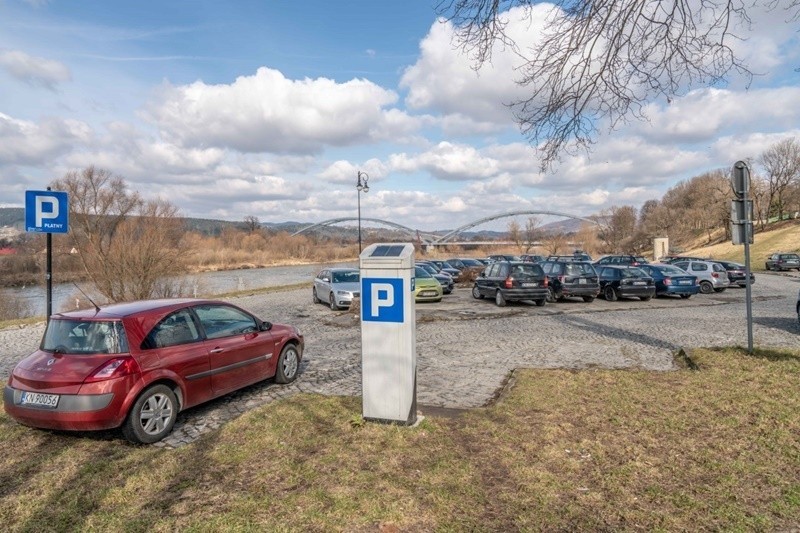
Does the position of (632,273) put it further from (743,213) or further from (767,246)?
(767,246)

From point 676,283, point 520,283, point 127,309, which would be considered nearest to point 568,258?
point 676,283

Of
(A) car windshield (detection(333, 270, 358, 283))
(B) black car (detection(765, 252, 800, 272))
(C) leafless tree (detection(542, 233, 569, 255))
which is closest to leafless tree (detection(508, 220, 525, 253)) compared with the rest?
(C) leafless tree (detection(542, 233, 569, 255))

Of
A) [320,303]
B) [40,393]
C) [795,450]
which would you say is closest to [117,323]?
[40,393]

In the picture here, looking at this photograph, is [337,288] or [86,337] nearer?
[86,337]

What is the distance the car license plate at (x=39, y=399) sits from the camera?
497 centimetres

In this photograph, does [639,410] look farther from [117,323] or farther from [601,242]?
[601,242]

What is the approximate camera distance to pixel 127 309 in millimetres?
5746

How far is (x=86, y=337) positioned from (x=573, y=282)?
17.6 m

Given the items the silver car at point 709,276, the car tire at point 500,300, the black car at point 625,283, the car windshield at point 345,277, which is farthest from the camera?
the silver car at point 709,276

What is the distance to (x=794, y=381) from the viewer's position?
6559 mm

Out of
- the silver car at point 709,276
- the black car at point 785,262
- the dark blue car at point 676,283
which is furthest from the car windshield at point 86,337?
the black car at point 785,262

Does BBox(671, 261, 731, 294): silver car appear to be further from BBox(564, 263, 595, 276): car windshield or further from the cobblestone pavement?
BBox(564, 263, 595, 276): car windshield

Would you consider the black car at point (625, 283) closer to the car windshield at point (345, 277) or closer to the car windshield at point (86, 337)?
the car windshield at point (345, 277)

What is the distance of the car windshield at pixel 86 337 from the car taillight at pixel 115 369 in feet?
0.42
